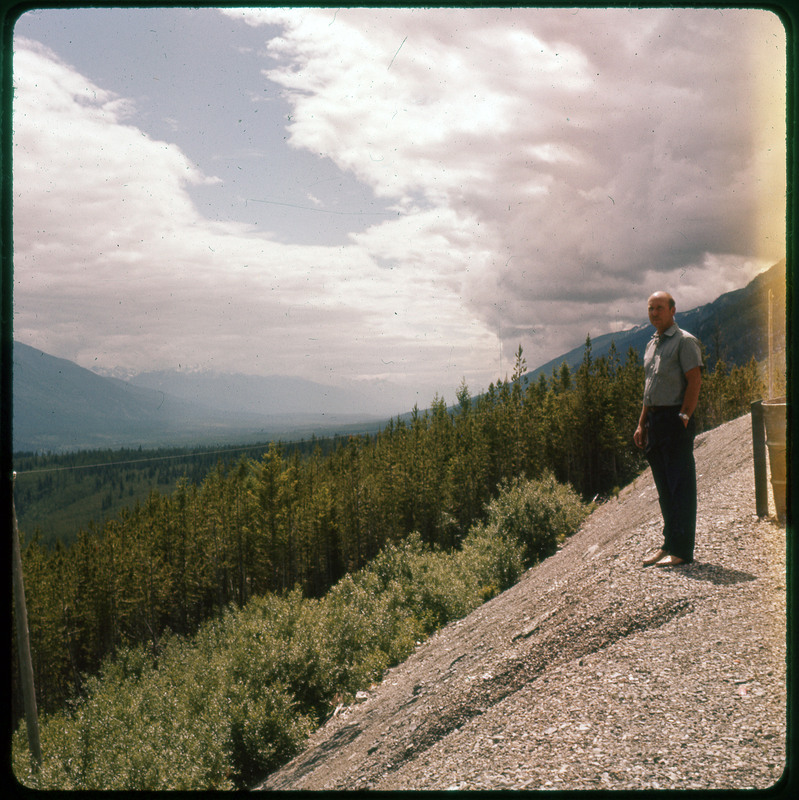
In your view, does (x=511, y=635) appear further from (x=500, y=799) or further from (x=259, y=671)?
(x=259, y=671)

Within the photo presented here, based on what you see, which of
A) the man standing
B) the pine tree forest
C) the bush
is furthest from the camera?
the pine tree forest

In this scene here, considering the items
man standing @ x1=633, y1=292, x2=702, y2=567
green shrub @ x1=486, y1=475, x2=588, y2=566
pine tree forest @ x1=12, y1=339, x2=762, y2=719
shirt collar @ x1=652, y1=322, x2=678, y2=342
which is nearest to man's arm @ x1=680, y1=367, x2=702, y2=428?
man standing @ x1=633, y1=292, x2=702, y2=567

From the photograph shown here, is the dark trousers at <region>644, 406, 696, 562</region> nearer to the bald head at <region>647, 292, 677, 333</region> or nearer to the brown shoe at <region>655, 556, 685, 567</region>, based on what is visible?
the brown shoe at <region>655, 556, 685, 567</region>

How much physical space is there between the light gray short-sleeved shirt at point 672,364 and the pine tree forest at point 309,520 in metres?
40.2

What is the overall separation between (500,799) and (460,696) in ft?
8.62

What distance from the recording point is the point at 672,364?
17.9ft

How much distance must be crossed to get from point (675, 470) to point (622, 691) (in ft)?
8.20

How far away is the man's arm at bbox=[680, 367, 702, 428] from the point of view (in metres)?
5.26

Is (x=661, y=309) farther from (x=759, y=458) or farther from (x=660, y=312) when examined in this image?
(x=759, y=458)

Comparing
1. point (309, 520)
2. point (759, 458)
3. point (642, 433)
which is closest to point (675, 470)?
point (642, 433)

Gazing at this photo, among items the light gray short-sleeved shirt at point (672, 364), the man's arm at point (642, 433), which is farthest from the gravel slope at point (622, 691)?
the light gray short-sleeved shirt at point (672, 364)

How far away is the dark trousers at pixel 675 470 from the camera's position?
549 centimetres

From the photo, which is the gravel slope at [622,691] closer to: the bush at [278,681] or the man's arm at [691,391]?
the man's arm at [691,391]

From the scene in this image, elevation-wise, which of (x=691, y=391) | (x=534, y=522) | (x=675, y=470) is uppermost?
(x=691, y=391)
